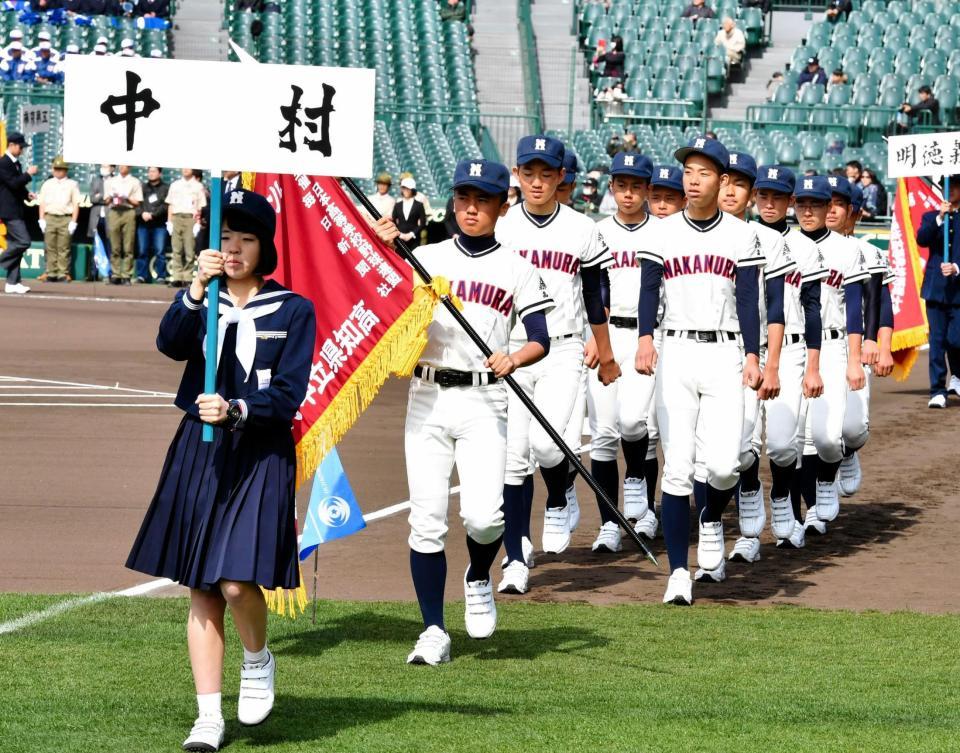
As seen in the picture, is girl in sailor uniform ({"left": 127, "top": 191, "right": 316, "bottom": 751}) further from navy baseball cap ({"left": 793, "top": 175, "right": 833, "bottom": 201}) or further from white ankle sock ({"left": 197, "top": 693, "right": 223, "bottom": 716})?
navy baseball cap ({"left": 793, "top": 175, "right": 833, "bottom": 201})

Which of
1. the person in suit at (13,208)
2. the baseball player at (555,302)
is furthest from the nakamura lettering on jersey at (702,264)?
the person in suit at (13,208)

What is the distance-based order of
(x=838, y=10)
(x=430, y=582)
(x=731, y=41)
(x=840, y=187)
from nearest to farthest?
(x=430, y=582), (x=840, y=187), (x=731, y=41), (x=838, y=10)

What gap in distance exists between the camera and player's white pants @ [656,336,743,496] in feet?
29.2

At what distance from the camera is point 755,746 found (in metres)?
6.17

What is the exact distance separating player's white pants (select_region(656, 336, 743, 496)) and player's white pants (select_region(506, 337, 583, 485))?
2.05 feet

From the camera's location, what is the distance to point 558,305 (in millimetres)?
9523

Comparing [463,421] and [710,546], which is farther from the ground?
[463,421]

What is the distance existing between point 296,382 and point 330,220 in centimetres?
182

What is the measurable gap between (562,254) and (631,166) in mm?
1523

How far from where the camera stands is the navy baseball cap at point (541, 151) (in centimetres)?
930

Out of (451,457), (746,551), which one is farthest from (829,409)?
(451,457)

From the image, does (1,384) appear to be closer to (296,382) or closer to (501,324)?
(501,324)

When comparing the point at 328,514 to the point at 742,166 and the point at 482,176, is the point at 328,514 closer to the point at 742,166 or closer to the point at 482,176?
the point at 482,176

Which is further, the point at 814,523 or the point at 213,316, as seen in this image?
the point at 814,523
